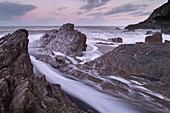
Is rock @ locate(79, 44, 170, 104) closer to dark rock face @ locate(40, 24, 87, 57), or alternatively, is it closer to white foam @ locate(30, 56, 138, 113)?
white foam @ locate(30, 56, 138, 113)

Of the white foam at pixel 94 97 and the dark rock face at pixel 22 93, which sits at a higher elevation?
the dark rock face at pixel 22 93

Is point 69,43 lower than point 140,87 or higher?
higher

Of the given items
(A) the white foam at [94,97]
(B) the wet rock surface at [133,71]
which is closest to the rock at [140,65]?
(B) the wet rock surface at [133,71]

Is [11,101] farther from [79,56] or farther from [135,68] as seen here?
[79,56]

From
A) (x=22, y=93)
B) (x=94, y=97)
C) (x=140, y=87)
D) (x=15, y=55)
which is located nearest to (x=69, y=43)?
(x=15, y=55)

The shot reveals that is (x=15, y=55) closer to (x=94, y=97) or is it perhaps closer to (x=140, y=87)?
(x=94, y=97)

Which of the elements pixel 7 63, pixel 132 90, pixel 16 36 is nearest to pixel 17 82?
pixel 7 63

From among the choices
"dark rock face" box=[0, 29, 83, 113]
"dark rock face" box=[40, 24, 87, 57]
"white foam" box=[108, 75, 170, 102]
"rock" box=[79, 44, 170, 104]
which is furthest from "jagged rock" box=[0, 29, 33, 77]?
"dark rock face" box=[40, 24, 87, 57]

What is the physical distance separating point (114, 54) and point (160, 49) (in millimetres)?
1036

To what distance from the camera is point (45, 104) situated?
1.14 m

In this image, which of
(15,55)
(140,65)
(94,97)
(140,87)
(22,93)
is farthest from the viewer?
(140,65)

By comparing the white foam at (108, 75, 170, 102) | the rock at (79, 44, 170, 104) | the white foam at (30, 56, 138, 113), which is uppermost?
the rock at (79, 44, 170, 104)

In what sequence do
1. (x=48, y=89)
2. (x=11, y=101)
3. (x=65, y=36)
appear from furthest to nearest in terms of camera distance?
(x=65, y=36) → (x=48, y=89) → (x=11, y=101)

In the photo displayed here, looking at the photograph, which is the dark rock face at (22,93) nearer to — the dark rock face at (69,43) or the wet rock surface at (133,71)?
the wet rock surface at (133,71)
